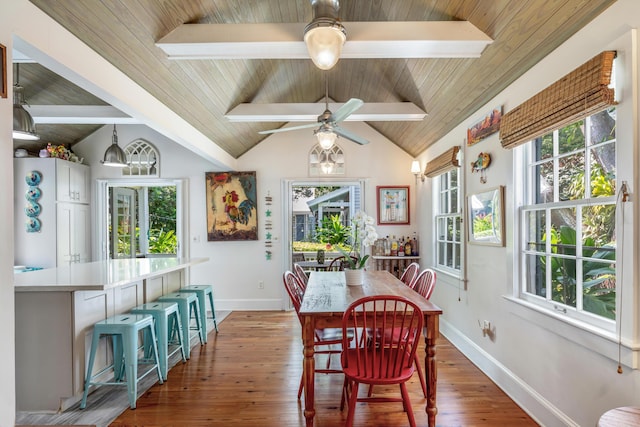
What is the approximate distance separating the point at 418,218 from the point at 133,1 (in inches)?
168

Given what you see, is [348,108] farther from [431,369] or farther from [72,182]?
[72,182]

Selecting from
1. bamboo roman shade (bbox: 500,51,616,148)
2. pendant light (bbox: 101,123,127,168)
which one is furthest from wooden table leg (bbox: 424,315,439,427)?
pendant light (bbox: 101,123,127,168)

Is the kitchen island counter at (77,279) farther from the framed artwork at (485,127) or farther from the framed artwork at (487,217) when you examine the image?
the framed artwork at (485,127)

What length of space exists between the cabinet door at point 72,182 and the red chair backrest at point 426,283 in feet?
15.5

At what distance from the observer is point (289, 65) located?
3.65 metres

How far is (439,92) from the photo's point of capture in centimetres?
321

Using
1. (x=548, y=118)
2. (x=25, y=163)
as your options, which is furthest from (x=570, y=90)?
(x=25, y=163)

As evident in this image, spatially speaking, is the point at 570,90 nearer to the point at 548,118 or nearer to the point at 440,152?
the point at 548,118

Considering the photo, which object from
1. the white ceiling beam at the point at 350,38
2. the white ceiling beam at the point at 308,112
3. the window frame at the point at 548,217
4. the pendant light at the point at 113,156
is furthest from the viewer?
the pendant light at the point at 113,156

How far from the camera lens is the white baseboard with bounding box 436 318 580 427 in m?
2.04

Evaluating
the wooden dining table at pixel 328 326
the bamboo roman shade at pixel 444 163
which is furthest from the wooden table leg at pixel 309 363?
the bamboo roman shade at pixel 444 163

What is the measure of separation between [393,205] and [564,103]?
3.39 metres

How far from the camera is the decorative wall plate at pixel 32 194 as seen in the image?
4.46 m

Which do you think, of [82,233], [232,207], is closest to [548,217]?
[232,207]
